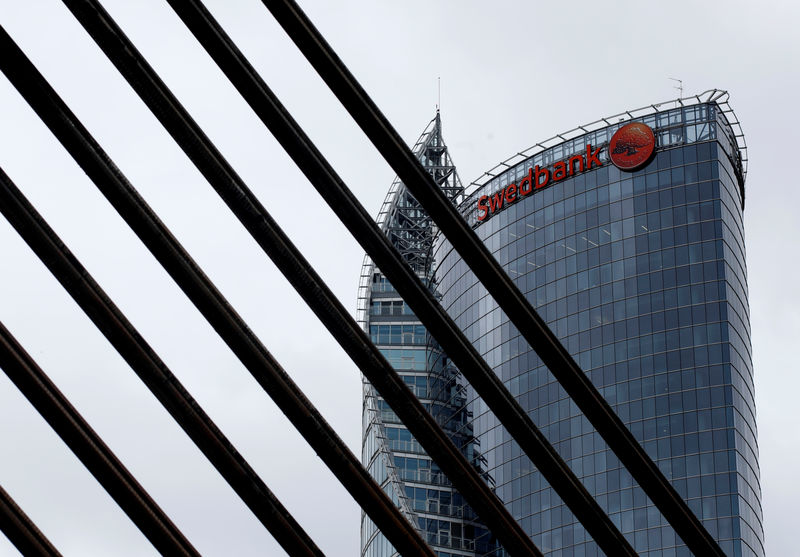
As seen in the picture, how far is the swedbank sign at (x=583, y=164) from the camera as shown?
356 ft

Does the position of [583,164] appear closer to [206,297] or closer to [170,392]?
[170,392]

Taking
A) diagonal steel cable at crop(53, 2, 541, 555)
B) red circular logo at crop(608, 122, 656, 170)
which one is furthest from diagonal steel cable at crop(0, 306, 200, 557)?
red circular logo at crop(608, 122, 656, 170)

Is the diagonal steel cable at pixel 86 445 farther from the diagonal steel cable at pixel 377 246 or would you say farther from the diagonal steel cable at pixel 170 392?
the diagonal steel cable at pixel 377 246

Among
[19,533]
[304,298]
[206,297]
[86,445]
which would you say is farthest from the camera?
[19,533]

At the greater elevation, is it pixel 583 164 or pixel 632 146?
pixel 632 146

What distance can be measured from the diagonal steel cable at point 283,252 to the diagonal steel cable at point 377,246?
941 millimetres

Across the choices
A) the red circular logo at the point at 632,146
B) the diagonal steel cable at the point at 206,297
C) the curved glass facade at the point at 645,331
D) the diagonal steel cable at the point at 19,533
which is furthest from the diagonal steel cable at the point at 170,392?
the red circular logo at the point at 632,146

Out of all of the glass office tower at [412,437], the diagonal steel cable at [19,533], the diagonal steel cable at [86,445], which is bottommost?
the diagonal steel cable at [19,533]

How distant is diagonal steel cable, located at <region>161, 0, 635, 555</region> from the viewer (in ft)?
64.1

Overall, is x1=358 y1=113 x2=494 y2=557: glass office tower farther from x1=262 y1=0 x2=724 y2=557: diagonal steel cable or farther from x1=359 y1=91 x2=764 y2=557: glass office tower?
x1=262 y1=0 x2=724 y2=557: diagonal steel cable

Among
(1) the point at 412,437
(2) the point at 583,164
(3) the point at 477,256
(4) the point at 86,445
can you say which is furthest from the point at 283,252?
(1) the point at 412,437

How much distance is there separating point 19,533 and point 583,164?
94466mm

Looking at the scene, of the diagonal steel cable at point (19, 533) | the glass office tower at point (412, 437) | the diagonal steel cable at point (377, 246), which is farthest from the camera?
the glass office tower at point (412, 437)

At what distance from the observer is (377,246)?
66.8 ft
